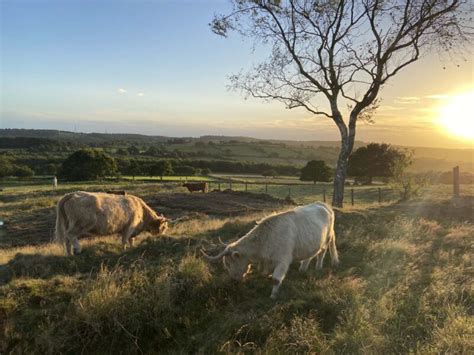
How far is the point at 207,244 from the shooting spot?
11.3 meters

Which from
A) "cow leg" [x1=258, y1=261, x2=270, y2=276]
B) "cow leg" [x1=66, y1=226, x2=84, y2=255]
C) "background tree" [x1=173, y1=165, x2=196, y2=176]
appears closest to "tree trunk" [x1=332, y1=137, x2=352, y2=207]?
"cow leg" [x1=258, y1=261, x2=270, y2=276]

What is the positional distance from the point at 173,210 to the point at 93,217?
51.0ft

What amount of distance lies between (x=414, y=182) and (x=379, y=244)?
17.6 meters

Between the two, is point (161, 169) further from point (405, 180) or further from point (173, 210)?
point (405, 180)

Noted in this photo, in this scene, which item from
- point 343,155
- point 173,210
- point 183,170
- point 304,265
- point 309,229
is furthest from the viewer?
point 183,170

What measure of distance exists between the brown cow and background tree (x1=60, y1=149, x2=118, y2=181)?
6532 cm

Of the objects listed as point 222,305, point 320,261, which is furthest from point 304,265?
point 222,305

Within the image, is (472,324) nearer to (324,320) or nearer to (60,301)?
(324,320)

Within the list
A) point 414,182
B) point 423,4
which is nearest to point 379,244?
point 423,4

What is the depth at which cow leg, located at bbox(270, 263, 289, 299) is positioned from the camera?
8094mm

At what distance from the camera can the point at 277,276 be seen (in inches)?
324

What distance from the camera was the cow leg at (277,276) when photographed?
319 inches

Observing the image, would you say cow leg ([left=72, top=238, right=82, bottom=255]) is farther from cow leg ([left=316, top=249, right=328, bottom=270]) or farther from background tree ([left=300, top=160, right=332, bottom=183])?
background tree ([left=300, top=160, right=332, bottom=183])

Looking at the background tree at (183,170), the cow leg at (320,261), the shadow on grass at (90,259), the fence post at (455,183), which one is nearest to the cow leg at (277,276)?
the cow leg at (320,261)
